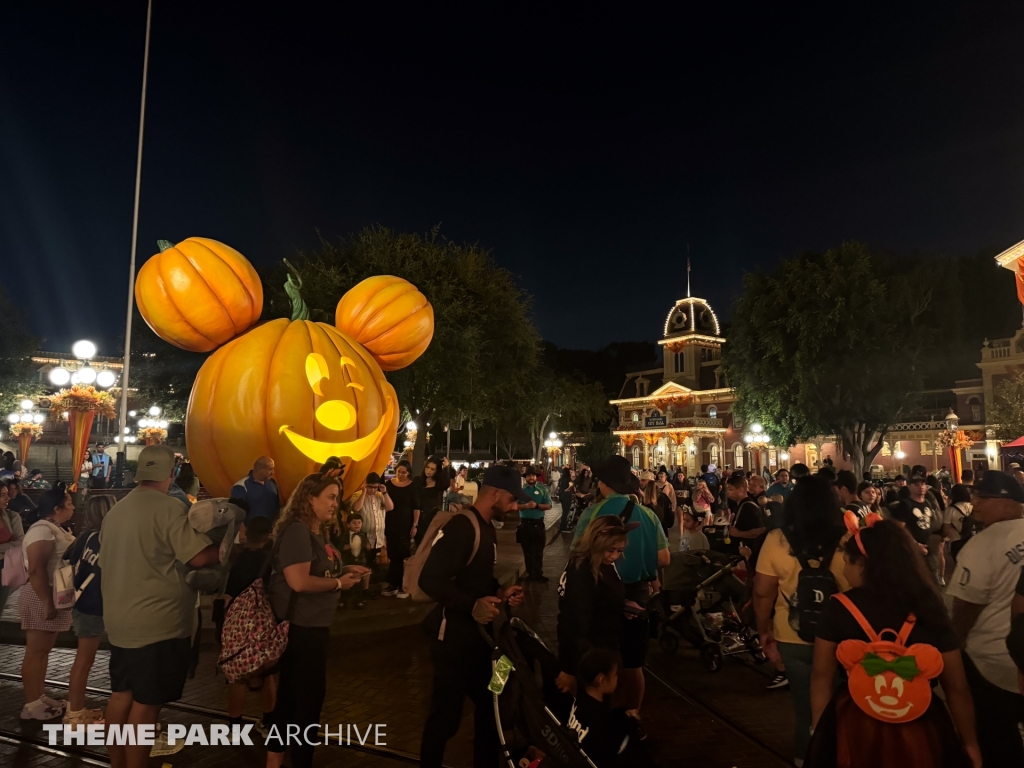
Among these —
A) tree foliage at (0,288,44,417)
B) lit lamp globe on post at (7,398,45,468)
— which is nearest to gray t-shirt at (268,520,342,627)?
lit lamp globe on post at (7,398,45,468)

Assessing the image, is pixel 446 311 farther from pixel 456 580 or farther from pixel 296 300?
pixel 456 580

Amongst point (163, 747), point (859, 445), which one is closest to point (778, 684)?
point (163, 747)

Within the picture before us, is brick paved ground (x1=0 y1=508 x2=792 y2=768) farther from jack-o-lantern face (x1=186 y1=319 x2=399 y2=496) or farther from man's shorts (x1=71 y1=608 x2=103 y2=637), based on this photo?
jack-o-lantern face (x1=186 y1=319 x2=399 y2=496)

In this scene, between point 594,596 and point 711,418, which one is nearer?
point 594,596

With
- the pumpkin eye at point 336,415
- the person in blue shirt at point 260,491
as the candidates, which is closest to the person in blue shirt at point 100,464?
the pumpkin eye at point 336,415

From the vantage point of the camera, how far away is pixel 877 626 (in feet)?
8.61

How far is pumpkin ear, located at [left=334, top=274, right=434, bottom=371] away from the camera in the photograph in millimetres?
10289

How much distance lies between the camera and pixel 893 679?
250cm

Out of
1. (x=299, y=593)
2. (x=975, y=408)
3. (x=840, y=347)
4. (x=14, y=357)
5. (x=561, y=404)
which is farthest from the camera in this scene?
(x=561, y=404)

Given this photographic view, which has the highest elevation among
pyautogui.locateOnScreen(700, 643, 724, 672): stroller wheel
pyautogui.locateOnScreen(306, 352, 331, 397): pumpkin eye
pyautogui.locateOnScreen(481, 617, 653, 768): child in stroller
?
pyautogui.locateOnScreen(306, 352, 331, 397): pumpkin eye

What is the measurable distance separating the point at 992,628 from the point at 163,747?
16.3ft

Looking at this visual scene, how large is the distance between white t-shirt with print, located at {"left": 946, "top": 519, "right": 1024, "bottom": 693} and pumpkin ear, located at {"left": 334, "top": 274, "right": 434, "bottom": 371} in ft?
26.9

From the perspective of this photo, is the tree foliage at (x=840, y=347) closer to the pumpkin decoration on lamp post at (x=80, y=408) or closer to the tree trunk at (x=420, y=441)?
the tree trunk at (x=420, y=441)

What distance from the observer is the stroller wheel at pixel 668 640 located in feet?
22.9
